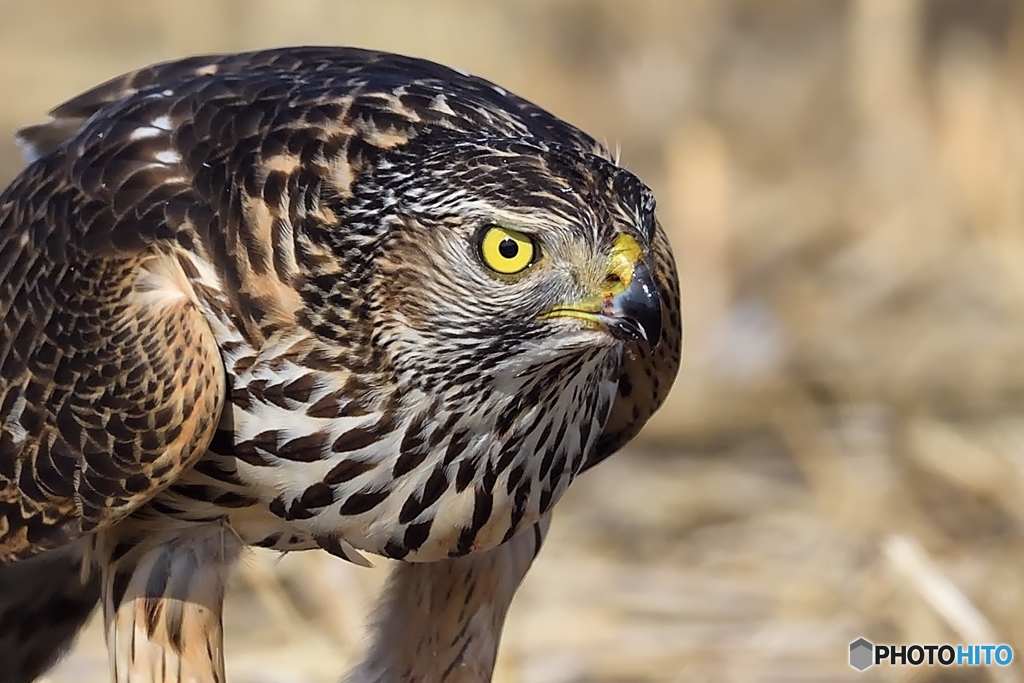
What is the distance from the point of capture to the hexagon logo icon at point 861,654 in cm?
480

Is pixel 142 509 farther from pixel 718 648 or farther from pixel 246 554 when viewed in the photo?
pixel 718 648

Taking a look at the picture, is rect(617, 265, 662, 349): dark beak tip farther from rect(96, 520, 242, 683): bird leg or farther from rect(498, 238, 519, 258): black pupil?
rect(96, 520, 242, 683): bird leg

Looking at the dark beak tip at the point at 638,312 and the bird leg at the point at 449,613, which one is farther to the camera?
the bird leg at the point at 449,613

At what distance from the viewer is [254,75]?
3.62m

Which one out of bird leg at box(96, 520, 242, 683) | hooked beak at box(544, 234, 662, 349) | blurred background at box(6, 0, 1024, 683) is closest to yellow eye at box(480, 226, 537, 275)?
hooked beak at box(544, 234, 662, 349)

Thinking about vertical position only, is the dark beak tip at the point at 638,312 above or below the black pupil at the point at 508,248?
below

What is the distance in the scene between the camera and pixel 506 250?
299 centimetres

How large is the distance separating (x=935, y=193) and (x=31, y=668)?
→ 5047mm

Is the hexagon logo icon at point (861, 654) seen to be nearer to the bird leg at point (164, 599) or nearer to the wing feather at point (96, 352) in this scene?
the bird leg at point (164, 599)

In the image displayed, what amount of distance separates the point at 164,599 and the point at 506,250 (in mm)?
1103

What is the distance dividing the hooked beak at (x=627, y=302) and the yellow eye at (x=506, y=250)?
12 centimetres

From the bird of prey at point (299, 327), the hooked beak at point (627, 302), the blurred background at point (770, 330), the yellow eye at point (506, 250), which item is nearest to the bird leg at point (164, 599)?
the bird of prey at point (299, 327)

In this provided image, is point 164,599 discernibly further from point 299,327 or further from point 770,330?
point 770,330

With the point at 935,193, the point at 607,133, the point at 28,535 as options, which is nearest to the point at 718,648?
the point at 28,535
